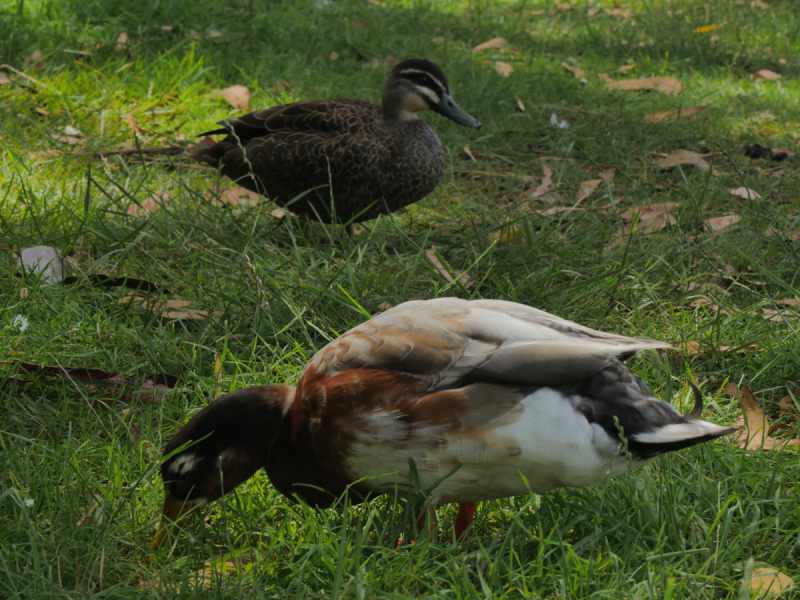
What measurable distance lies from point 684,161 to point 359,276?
7.77 ft

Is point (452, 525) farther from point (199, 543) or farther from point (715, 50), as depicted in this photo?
point (715, 50)

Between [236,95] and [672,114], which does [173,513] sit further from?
[672,114]

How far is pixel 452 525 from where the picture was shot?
89.4 inches

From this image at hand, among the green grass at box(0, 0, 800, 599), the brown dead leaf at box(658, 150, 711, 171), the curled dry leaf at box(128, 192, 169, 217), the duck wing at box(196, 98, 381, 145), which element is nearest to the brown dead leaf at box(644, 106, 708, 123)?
the green grass at box(0, 0, 800, 599)

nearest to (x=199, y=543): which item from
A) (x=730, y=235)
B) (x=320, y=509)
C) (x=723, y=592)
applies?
(x=320, y=509)

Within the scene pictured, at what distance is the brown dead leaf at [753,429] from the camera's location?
7.89ft

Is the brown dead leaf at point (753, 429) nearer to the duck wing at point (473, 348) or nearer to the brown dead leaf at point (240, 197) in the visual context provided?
the duck wing at point (473, 348)

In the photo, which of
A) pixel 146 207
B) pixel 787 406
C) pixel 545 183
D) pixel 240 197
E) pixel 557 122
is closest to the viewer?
pixel 787 406

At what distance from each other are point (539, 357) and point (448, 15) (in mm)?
5720

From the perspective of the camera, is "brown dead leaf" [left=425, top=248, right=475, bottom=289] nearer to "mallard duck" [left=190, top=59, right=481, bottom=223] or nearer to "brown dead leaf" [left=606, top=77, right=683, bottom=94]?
"mallard duck" [left=190, top=59, right=481, bottom=223]

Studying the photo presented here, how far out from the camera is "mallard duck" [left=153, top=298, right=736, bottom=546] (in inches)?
75.6

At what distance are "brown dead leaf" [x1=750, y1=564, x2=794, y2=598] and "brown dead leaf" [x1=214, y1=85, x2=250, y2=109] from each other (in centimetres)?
401

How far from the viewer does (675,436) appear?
1.92 m

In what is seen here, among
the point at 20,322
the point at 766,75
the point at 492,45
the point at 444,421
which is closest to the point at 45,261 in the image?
the point at 20,322
